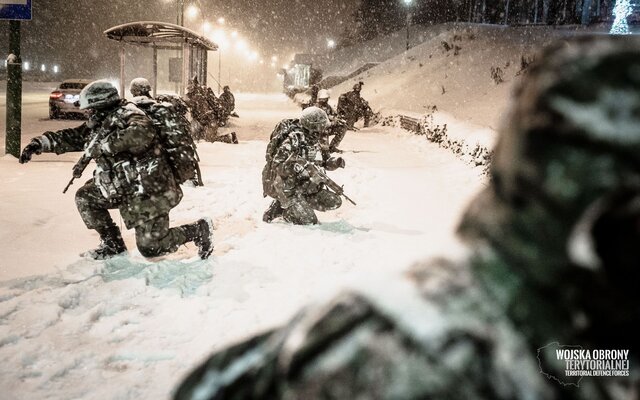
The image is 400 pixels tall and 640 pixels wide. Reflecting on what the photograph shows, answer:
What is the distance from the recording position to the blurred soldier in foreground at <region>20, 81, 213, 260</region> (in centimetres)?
464

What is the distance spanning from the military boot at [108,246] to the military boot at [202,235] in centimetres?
71

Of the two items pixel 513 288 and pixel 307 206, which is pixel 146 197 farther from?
pixel 513 288

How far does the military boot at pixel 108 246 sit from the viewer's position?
208 inches

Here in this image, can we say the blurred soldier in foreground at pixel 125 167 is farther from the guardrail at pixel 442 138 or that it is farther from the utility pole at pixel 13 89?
the guardrail at pixel 442 138

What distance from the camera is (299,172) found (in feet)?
21.8

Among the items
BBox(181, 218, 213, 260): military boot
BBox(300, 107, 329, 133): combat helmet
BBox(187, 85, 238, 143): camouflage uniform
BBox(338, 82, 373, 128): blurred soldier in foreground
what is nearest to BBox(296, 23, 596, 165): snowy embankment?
BBox(338, 82, 373, 128): blurred soldier in foreground

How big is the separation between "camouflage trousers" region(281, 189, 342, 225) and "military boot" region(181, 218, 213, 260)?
165 centimetres

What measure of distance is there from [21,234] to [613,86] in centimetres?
652

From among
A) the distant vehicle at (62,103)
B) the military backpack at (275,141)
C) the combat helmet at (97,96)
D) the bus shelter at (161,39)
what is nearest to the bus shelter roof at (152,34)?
the bus shelter at (161,39)

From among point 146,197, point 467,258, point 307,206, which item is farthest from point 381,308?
point 307,206

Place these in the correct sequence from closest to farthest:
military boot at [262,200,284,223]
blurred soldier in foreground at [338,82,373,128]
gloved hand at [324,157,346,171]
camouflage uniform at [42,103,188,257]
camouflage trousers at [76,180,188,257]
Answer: camouflage uniform at [42,103,188,257], camouflage trousers at [76,180,188,257], military boot at [262,200,284,223], gloved hand at [324,157,346,171], blurred soldier in foreground at [338,82,373,128]

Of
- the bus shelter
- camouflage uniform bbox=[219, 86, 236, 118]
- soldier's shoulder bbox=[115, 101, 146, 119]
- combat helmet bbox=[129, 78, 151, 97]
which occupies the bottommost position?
soldier's shoulder bbox=[115, 101, 146, 119]

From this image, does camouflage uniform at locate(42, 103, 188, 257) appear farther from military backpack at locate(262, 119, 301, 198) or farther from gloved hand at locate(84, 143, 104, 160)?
military backpack at locate(262, 119, 301, 198)

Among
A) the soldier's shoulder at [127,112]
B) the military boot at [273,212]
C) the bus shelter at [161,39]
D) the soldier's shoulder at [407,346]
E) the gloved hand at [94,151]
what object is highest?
the bus shelter at [161,39]
